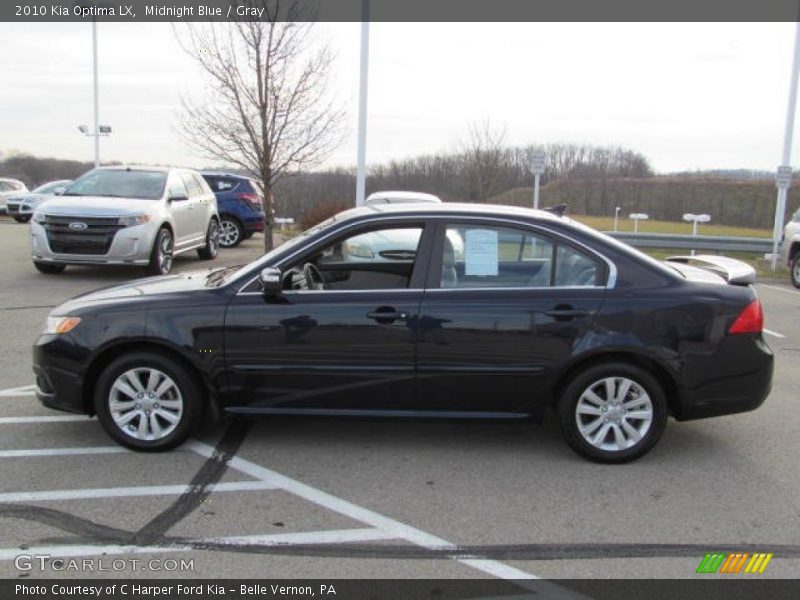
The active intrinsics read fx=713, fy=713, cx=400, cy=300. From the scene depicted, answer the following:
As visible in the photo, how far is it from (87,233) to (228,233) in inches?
253

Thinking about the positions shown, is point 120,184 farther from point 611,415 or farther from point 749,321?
point 749,321

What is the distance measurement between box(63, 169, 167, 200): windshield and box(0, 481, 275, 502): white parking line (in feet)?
27.3

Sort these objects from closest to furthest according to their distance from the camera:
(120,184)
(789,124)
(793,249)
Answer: (120,184) < (793,249) < (789,124)

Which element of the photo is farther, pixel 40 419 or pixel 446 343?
pixel 40 419

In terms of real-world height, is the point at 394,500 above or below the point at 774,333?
below

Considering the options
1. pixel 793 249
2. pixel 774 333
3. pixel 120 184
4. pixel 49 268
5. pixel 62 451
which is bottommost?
pixel 62 451

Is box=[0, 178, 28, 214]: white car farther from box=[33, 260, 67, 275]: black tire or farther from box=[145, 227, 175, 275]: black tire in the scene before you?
box=[145, 227, 175, 275]: black tire

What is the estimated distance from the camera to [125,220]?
422 inches

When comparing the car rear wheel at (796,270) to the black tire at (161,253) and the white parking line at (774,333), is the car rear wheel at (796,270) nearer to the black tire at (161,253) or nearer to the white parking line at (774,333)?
the white parking line at (774,333)

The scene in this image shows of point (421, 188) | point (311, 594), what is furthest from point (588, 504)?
point (421, 188)

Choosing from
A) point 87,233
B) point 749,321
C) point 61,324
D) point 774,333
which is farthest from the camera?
point 87,233

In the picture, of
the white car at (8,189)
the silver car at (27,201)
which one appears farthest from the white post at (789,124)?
the white car at (8,189)

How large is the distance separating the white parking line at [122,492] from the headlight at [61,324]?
1050 mm

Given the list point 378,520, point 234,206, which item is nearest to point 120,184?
point 234,206
